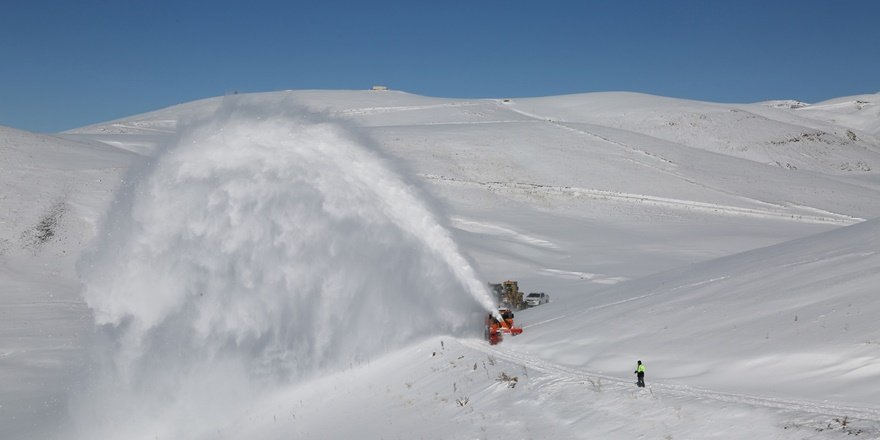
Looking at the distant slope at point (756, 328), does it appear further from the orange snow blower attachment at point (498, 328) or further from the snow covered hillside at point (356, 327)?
the orange snow blower attachment at point (498, 328)

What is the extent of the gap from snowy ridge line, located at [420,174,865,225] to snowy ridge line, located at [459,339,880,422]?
57913mm

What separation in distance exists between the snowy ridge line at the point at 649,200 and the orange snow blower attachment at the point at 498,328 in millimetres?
54992

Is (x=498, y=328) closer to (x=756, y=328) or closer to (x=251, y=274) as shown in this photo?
(x=756, y=328)

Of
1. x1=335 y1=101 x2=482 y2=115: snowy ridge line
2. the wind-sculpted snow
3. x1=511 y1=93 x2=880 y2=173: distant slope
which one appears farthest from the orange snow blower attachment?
x1=335 y1=101 x2=482 y2=115: snowy ridge line

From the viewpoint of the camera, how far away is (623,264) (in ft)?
161

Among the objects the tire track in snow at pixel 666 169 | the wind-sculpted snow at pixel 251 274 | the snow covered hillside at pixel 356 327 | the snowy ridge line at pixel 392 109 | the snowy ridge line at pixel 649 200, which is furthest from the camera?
the snowy ridge line at pixel 392 109

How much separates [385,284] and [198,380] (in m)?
5.80

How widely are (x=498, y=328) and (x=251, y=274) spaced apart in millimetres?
7127

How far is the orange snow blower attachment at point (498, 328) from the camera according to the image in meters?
21.2

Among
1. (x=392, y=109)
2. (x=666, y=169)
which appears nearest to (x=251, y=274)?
(x=666, y=169)

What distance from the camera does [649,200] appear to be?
3009 inches

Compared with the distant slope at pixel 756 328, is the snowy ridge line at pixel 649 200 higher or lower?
higher

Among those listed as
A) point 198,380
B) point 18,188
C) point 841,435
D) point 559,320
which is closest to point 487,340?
point 559,320

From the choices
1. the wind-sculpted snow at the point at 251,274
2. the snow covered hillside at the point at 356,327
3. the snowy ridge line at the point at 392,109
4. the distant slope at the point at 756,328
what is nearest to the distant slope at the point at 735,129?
the snowy ridge line at the point at 392,109
